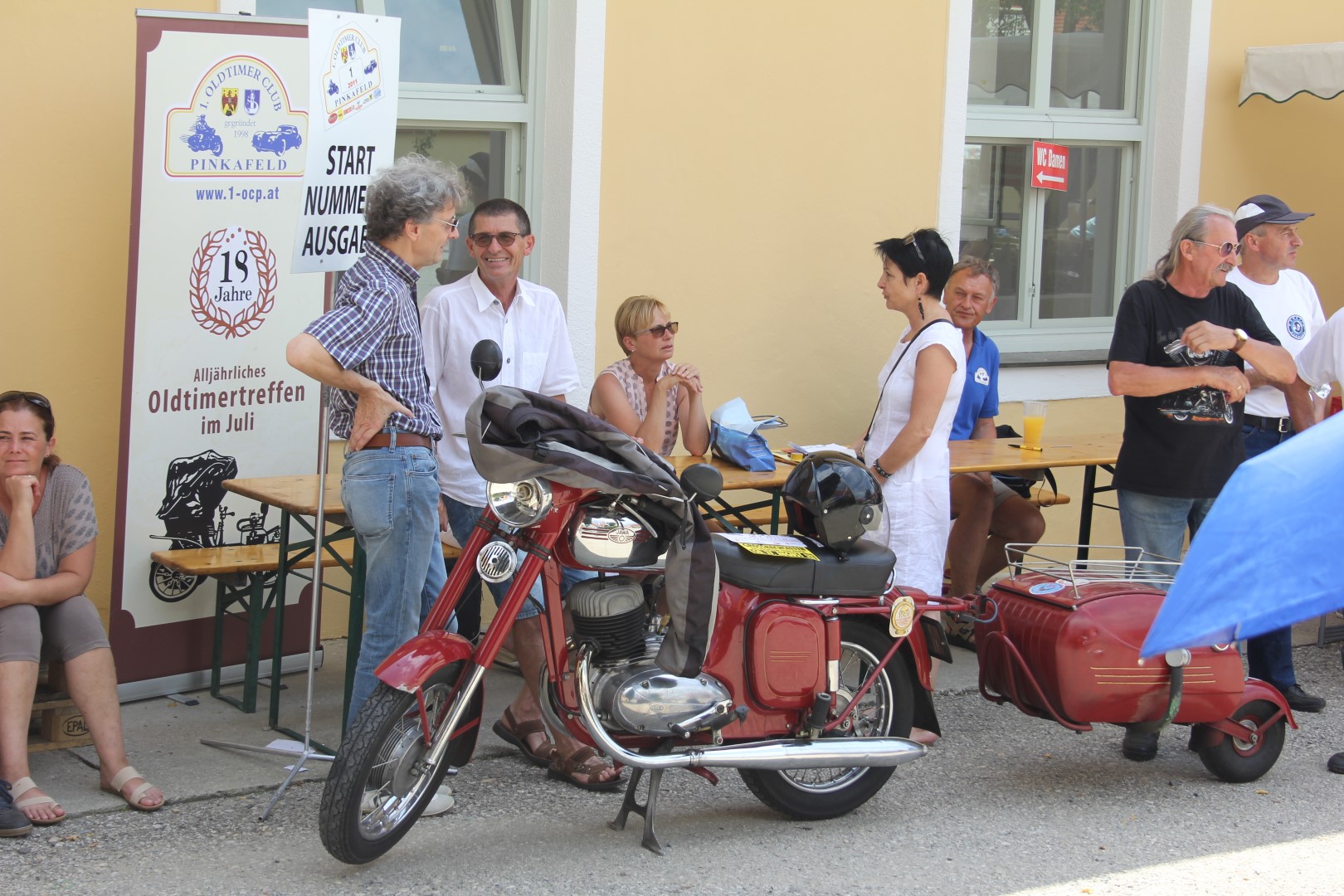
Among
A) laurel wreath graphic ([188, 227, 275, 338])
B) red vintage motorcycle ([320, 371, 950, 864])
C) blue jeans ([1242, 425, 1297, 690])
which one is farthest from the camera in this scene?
blue jeans ([1242, 425, 1297, 690])

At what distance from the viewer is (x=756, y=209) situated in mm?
6238

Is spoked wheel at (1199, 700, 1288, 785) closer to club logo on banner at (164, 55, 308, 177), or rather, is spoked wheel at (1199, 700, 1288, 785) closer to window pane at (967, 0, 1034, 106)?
club logo on banner at (164, 55, 308, 177)

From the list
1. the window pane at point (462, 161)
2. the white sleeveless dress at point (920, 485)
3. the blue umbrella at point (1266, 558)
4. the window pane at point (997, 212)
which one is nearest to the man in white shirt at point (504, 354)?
the white sleeveless dress at point (920, 485)

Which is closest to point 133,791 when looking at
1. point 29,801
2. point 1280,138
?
point 29,801

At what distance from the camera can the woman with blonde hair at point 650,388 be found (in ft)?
16.9

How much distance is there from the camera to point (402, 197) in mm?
3865

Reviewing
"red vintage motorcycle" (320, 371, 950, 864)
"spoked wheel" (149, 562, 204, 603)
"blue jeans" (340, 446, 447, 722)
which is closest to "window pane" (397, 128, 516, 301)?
"spoked wheel" (149, 562, 204, 603)

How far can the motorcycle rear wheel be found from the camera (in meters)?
3.34

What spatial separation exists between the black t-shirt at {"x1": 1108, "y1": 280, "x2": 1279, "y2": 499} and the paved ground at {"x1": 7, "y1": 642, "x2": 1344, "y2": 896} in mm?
904

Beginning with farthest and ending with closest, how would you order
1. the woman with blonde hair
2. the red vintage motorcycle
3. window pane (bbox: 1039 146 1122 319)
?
window pane (bbox: 1039 146 1122 319) → the woman with blonde hair → the red vintage motorcycle

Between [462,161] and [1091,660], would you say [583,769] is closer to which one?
[1091,660]

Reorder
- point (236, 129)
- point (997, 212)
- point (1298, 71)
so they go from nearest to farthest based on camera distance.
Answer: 1. point (236, 129)
2. point (1298, 71)
3. point (997, 212)

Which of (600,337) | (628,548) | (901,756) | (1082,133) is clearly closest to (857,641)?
(901,756)

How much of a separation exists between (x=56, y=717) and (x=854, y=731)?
224 cm
